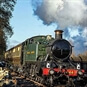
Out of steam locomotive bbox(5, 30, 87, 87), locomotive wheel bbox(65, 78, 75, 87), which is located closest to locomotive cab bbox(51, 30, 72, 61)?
steam locomotive bbox(5, 30, 87, 87)

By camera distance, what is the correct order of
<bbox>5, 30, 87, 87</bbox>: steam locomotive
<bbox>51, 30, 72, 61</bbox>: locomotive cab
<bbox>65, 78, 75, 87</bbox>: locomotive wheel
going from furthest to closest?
<bbox>51, 30, 72, 61</bbox>: locomotive cab < <bbox>5, 30, 87, 87</bbox>: steam locomotive < <bbox>65, 78, 75, 87</bbox>: locomotive wheel

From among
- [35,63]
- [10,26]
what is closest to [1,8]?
[10,26]

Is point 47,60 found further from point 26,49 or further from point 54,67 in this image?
point 26,49

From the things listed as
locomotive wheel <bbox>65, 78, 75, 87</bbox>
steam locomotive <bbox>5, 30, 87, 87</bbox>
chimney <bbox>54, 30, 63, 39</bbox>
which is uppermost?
chimney <bbox>54, 30, 63, 39</bbox>

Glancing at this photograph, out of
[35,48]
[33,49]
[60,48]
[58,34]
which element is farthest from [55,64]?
[33,49]

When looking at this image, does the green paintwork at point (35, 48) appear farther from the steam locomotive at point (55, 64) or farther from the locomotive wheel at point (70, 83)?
the locomotive wheel at point (70, 83)

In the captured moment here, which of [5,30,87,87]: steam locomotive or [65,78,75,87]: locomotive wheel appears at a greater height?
[5,30,87,87]: steam locomotive

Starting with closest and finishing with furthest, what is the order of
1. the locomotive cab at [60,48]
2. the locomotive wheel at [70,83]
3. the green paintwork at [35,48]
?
the locomotive wheel at [70,83]
the locomotive cab at [60,48]
the green paintwork at [35,48]

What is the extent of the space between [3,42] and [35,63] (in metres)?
19.5

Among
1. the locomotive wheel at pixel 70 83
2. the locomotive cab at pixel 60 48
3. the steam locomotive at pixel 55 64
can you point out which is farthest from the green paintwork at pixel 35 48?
the locomotive wheel at pixel 70 83

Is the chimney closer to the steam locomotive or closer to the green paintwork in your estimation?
the steam locomotive

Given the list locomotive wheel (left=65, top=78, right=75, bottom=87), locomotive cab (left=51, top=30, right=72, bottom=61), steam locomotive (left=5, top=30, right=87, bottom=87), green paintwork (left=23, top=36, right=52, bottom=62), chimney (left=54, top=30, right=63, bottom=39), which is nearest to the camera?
locomotive wheel (left=65, top=78, right=75, bottom=87)

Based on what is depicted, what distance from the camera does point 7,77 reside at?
16531 mm

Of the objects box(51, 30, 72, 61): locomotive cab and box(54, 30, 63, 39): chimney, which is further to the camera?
box(54, 30, 63, 39): chimney
